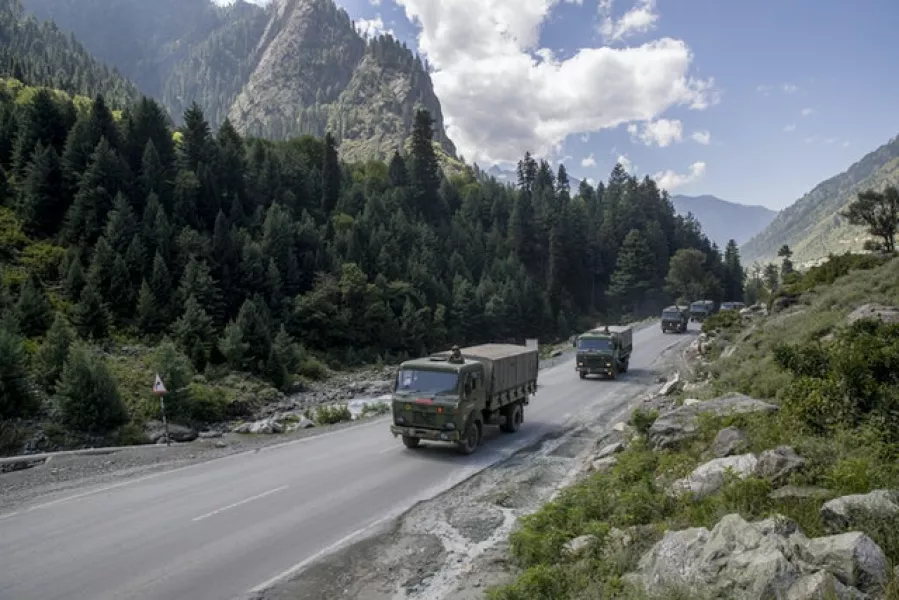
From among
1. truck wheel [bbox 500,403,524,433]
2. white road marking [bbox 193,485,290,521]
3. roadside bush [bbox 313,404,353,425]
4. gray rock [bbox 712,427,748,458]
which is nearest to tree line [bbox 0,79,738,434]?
roadside bush [bbox 313,404,353,425]

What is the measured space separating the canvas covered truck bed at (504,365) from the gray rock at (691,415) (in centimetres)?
603

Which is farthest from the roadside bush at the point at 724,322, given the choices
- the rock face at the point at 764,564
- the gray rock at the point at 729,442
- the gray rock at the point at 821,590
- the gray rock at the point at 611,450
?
the gray rock at the point at 821,590

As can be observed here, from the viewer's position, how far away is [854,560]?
229 inches

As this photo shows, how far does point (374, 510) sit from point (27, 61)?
192 metres

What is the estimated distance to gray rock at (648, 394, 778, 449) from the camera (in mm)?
12570

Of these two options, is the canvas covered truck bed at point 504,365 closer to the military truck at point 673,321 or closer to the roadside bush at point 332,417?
the roadside bush at point 332,417

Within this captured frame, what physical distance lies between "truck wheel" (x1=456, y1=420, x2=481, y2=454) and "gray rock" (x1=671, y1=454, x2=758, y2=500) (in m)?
8.08

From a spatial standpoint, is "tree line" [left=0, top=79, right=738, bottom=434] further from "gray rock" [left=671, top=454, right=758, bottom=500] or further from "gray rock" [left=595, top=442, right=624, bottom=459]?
"gray rock" [left=671, top=454, right=758, bottom=500]

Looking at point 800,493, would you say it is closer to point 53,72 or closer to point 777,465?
point 777,465

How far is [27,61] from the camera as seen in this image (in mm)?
156375

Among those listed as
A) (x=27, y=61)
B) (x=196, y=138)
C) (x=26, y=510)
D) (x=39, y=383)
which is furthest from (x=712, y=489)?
(x=27, y=61)

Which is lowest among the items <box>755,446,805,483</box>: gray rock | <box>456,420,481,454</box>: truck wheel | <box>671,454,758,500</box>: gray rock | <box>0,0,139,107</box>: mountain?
<box>456,420,481,454</box>: truck wheel

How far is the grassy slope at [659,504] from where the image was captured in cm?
745

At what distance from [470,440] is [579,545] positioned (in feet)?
30.1
